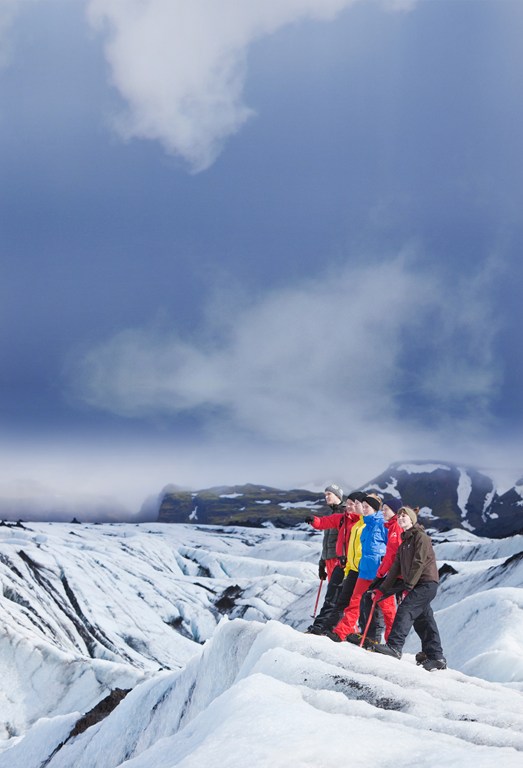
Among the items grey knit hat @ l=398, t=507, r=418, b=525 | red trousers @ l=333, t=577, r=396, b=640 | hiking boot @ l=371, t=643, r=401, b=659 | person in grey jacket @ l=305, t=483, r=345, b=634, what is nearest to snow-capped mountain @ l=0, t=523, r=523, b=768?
hiking boot @ l=371, t=643, r=401, b=659

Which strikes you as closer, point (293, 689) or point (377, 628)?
point (293, 689)

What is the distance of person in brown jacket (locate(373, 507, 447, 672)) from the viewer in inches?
386

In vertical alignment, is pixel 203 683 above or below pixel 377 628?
below

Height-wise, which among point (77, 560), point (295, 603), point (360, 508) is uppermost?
point (360, 508)

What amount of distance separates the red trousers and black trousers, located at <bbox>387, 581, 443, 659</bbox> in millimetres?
577

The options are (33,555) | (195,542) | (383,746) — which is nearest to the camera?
(383,746)

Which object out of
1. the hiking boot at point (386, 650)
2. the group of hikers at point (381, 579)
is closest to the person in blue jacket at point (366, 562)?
the group of hikers at point (381, 579)

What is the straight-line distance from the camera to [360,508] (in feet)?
36.0

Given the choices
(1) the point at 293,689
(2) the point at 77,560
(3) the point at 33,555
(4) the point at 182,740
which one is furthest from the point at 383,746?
(2) the point at 77,560

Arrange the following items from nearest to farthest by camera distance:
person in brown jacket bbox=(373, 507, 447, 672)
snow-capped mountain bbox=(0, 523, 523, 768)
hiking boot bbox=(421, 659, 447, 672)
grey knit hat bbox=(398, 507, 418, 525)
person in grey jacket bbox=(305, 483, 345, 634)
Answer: snow-capped mountain bbox=(0, 523, 523, 768) < hiking boot bbox=(421, 659, 447, 672) < person in brown jacket bbox=(373, 507, 447, 672) < grey knit hat bbox=(398, 507, 418, 525) < person in grey jacket bbox=(305, 483, 345, 634)

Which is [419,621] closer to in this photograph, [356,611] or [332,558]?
[356,611]

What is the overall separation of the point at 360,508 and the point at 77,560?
35311 millimetres

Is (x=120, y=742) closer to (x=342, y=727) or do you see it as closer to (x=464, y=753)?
(x=342, y=727)

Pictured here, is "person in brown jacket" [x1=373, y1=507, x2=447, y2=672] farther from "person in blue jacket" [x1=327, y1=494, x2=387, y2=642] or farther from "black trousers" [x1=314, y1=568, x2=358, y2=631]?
"black trousers" [x1=314, y1=568, x2=358, y2=631]
